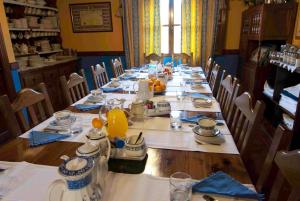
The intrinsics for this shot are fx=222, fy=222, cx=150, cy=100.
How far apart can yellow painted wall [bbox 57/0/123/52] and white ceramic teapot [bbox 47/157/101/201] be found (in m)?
3.52

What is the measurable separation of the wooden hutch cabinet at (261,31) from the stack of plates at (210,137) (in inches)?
82.2

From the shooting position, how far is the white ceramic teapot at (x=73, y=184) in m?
0.60

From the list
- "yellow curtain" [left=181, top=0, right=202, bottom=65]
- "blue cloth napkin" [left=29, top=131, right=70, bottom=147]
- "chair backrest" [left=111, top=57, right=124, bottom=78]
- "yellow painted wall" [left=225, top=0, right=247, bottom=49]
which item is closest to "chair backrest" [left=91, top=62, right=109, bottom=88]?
"chair backrest" [left=111, top=57, right=124, bottom=78]

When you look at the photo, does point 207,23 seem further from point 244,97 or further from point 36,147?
point 36,147

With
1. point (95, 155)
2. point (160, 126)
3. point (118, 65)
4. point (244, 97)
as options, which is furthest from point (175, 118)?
point (118, 65)

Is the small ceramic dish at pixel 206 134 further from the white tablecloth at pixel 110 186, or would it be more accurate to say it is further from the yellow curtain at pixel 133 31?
the yellow curtain at pixel 133 31

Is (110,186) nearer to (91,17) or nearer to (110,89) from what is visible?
(110,89)

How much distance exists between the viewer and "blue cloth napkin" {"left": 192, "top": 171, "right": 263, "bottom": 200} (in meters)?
0.70

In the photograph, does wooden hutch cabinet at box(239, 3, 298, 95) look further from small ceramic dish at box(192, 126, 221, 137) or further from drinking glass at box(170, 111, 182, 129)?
small ceramic dish at box(192, 126, 221, 137)

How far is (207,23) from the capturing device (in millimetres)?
3533

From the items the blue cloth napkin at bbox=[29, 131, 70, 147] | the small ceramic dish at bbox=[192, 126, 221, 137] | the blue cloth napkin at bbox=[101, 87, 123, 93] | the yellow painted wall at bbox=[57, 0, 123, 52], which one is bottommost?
the blue cloth napkin at bbox=[29, 131, 70, 147]

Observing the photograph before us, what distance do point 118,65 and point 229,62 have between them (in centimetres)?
188

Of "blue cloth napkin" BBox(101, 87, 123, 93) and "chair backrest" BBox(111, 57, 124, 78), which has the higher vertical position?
"chair backrest" BBox(111, 57, 124, 78)

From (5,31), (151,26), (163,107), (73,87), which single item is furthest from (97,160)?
(151,26)
